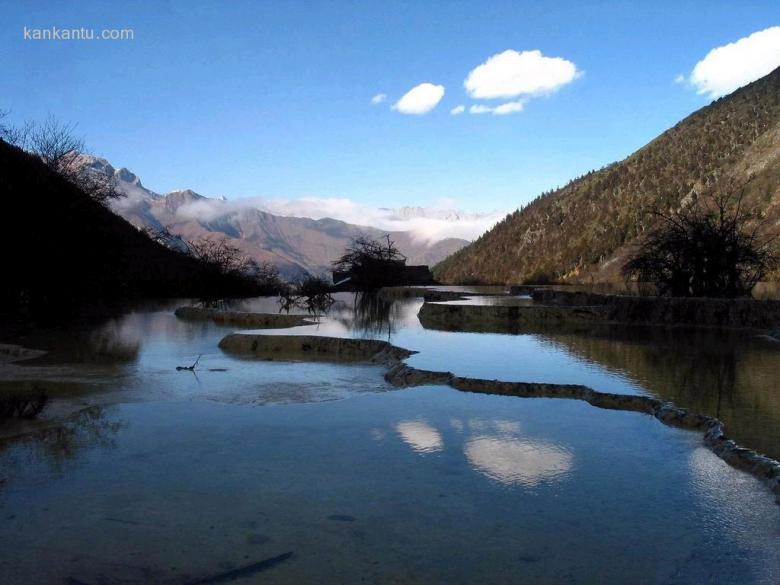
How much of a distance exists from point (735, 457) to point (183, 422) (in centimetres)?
539

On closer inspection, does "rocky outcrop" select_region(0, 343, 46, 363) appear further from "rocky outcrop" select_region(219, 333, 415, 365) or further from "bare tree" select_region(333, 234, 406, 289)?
"bare tree" select_region(333, 234, 406, 289)

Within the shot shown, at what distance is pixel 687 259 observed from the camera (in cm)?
2114

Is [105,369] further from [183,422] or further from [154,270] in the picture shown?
[154,270]

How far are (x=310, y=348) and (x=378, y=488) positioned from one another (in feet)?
26.4

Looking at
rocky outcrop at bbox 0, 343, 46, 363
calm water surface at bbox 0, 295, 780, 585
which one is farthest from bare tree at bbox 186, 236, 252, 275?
calm water surface at bbox 0, 295, 780, 585

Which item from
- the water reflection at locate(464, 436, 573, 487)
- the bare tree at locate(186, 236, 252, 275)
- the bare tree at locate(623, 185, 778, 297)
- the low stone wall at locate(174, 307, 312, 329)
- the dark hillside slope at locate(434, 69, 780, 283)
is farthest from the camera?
the dark hillside slope at locate(434, 69, 780, 283)

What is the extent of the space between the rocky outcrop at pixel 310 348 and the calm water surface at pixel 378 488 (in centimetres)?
241

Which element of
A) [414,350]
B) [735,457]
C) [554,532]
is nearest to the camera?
[554,532]

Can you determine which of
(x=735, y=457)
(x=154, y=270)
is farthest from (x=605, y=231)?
(x=735, y=457)

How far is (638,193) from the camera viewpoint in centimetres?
8838

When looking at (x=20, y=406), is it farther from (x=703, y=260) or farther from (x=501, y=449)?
(x=703, y=260)

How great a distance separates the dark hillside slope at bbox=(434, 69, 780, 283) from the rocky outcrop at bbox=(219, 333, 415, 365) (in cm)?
4871

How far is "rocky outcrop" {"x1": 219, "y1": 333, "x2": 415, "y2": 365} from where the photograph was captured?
473 inches

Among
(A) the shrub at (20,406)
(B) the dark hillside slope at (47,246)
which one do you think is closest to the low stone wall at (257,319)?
(B) the dark hillside slope at (47,246)
